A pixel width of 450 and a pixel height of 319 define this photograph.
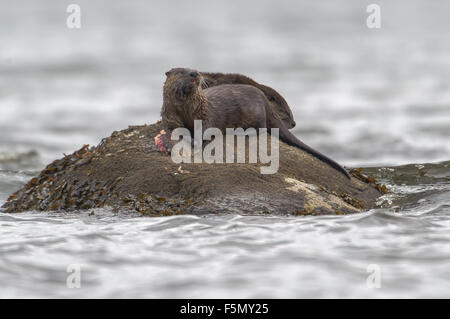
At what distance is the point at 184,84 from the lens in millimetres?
7059

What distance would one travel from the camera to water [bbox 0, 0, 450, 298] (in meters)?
4.80

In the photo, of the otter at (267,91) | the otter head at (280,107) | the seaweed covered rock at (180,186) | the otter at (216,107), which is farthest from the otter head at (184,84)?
the otter head at (280,107)

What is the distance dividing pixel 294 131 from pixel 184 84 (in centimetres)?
980

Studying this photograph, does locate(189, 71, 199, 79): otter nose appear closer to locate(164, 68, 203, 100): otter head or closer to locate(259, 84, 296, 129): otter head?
locate(164, 68, 203, 100): otter head

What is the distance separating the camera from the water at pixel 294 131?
4801 mm

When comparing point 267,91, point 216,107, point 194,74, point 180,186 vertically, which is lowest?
point 180,186

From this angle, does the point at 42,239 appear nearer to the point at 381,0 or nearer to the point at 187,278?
the point at 187,278

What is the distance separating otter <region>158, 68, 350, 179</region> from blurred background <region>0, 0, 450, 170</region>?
520 cm

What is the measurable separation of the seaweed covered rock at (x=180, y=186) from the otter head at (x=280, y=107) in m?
0.50

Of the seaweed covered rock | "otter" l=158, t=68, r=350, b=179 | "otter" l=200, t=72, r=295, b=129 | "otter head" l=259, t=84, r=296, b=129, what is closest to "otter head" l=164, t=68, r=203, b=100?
"otter" l=158, t=68, r=350, b=179

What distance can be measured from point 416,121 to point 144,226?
12.4 m

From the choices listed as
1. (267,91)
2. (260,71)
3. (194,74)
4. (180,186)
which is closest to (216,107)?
(194,74)

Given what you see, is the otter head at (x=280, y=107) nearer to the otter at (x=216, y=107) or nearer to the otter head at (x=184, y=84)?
the otter at (x=216, y=107)

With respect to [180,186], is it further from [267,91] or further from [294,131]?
[294,131]
